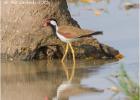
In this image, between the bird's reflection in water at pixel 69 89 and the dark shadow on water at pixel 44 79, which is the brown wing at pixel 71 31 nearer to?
the dark shadow on water at pixel 44 79

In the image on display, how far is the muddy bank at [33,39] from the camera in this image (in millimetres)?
10336

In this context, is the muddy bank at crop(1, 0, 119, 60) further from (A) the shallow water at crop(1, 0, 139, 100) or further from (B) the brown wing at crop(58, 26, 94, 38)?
(B) the brown wing at crop(58, 26, 94, 38)

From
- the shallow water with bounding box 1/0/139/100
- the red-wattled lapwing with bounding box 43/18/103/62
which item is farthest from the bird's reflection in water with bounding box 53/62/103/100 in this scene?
the red-wattled lapwing with bounding box 43/18/103/62

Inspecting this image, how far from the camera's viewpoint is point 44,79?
9102 mm

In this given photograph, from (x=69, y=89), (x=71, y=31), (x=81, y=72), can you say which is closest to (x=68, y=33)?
(x=71, y=31)

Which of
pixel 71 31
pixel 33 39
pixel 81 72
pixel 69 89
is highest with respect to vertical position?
pixel 71 31

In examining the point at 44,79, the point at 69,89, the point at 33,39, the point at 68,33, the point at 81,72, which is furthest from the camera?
the point at 33,39

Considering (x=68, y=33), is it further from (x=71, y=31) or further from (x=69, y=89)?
(x=69, y=89)

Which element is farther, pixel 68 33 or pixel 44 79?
pixel 68 33

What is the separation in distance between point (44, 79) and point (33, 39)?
1423 mm

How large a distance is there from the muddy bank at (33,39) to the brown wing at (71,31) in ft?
1.27

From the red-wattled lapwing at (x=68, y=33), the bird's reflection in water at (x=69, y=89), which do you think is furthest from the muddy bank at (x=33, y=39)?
the bird's reflection in water at (x=69, y=89)

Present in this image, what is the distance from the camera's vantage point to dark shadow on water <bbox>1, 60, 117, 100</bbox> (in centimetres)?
836

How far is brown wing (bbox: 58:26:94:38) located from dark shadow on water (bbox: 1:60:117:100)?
42 cm
